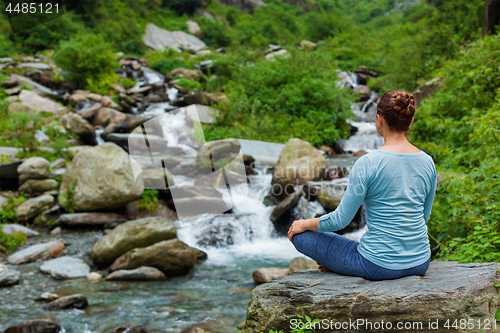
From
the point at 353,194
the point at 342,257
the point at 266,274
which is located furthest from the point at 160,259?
the point at 353,194

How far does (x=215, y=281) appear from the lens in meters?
5.73

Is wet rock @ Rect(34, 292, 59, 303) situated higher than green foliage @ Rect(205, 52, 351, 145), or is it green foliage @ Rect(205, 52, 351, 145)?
green foliage @ Rect(205, 52, 351, 145)

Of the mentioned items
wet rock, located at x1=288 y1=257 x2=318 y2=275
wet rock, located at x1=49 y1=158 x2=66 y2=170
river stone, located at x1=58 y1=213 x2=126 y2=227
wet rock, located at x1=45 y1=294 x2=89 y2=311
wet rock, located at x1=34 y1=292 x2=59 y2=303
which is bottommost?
river stone, located at x1=58 y1=213 x2=126 y2=227

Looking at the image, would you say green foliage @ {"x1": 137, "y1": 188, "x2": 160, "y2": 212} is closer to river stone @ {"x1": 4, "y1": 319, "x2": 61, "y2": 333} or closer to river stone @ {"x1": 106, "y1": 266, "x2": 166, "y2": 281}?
river stone @ {"x1": 106, "y1": 266, "x2": 166, "y2": 281}

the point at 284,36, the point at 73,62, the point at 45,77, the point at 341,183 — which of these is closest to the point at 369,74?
the point at 284,36

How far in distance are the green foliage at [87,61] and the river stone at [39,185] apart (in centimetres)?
980

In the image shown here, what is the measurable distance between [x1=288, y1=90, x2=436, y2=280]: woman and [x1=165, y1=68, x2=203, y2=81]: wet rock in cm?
1926

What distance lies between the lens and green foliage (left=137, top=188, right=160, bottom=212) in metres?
8.10

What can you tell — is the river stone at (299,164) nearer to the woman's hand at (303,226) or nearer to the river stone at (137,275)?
the river stone at (137,275)

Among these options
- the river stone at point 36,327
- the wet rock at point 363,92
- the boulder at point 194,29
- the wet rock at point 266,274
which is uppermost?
the boulder at point 194,29

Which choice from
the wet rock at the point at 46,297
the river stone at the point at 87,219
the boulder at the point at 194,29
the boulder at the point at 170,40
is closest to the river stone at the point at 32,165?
the river stone at the point at 87,219

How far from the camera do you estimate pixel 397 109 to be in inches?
82.2

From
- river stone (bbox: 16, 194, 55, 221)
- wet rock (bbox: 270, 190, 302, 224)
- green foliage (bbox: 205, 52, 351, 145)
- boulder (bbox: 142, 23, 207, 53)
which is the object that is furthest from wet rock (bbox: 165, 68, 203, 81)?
wet rock (bbox: 270, 190, 302, 224)

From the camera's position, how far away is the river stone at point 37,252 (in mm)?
5953
